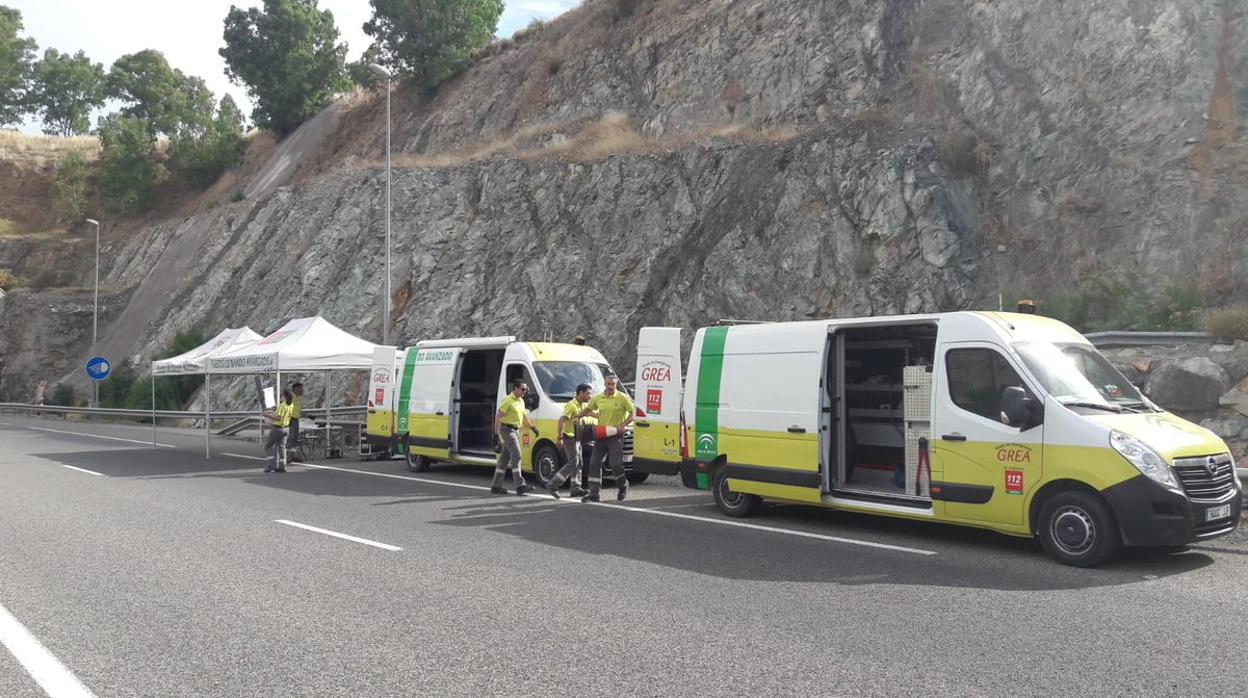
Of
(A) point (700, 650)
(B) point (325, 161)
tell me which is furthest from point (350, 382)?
(A) point (700, 650)

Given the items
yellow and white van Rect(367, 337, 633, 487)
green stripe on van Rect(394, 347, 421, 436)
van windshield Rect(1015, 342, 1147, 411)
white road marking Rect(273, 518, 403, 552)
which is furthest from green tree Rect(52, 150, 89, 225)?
van windshield Rect(1015, 342, 1147, 411)

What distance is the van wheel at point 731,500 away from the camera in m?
11.5

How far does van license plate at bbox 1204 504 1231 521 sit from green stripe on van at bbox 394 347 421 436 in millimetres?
13531

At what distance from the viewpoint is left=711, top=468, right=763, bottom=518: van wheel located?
11.5 metres

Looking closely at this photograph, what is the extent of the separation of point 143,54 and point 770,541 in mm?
86588

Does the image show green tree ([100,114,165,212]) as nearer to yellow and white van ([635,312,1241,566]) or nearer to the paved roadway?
the paved roadway

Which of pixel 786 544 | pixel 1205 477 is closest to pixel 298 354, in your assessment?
pixel 786 544

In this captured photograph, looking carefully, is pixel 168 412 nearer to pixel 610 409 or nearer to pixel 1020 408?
pixel 610 409

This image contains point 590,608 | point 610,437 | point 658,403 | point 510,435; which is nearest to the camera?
point 590,608

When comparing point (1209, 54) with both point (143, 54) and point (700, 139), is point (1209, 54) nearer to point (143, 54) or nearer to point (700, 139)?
point (700, 139)

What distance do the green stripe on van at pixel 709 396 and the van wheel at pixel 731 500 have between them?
0.28m

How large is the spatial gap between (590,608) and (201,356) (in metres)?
19.7

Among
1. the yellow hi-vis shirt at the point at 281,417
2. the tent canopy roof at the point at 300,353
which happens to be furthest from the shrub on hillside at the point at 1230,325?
the tent canopy roof at the point at 300,353

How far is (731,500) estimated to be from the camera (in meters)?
11.7
